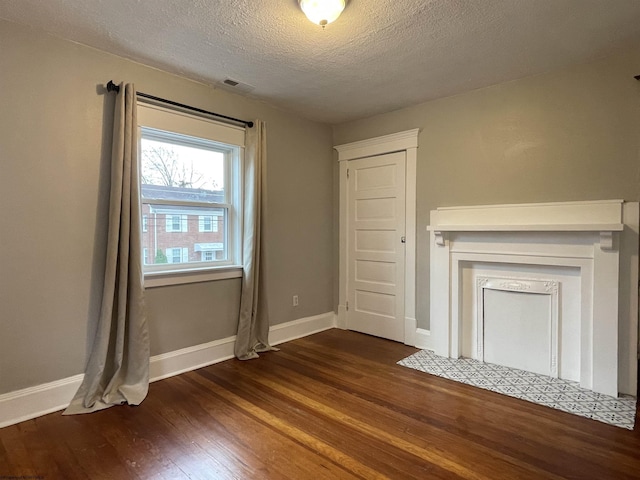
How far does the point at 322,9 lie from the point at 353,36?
0.44m

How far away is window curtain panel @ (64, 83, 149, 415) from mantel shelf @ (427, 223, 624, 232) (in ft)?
7.94

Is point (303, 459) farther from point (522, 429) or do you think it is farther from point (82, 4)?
point (82, 4)

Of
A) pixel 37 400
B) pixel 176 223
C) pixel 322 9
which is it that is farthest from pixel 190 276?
pixel 322 9

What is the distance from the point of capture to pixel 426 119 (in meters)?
3.40

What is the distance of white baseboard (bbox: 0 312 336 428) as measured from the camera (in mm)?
2113

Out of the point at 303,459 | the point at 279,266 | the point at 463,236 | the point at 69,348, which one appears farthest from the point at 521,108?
the point at 69,348

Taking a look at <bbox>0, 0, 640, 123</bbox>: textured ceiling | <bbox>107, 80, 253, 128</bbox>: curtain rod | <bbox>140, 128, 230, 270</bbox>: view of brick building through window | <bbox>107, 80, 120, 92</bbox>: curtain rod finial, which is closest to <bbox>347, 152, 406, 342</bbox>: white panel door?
<bbox>0, 0, 640, 123</bbox>: textured ceiling

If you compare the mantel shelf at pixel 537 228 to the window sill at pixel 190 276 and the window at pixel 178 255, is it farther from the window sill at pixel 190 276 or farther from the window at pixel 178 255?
the window at pixel 178 255

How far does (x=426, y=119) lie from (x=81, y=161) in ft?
9.44

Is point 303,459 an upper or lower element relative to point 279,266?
lower

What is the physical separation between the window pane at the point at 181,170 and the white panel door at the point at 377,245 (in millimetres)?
1502

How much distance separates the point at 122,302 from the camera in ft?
7.84

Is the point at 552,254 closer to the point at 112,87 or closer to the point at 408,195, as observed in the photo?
the point at 408,195

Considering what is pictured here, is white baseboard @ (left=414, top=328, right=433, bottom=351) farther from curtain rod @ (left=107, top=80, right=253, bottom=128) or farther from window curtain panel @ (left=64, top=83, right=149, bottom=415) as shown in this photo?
curtain rod @ (left=107, top=80, right=253, bottom=128)
